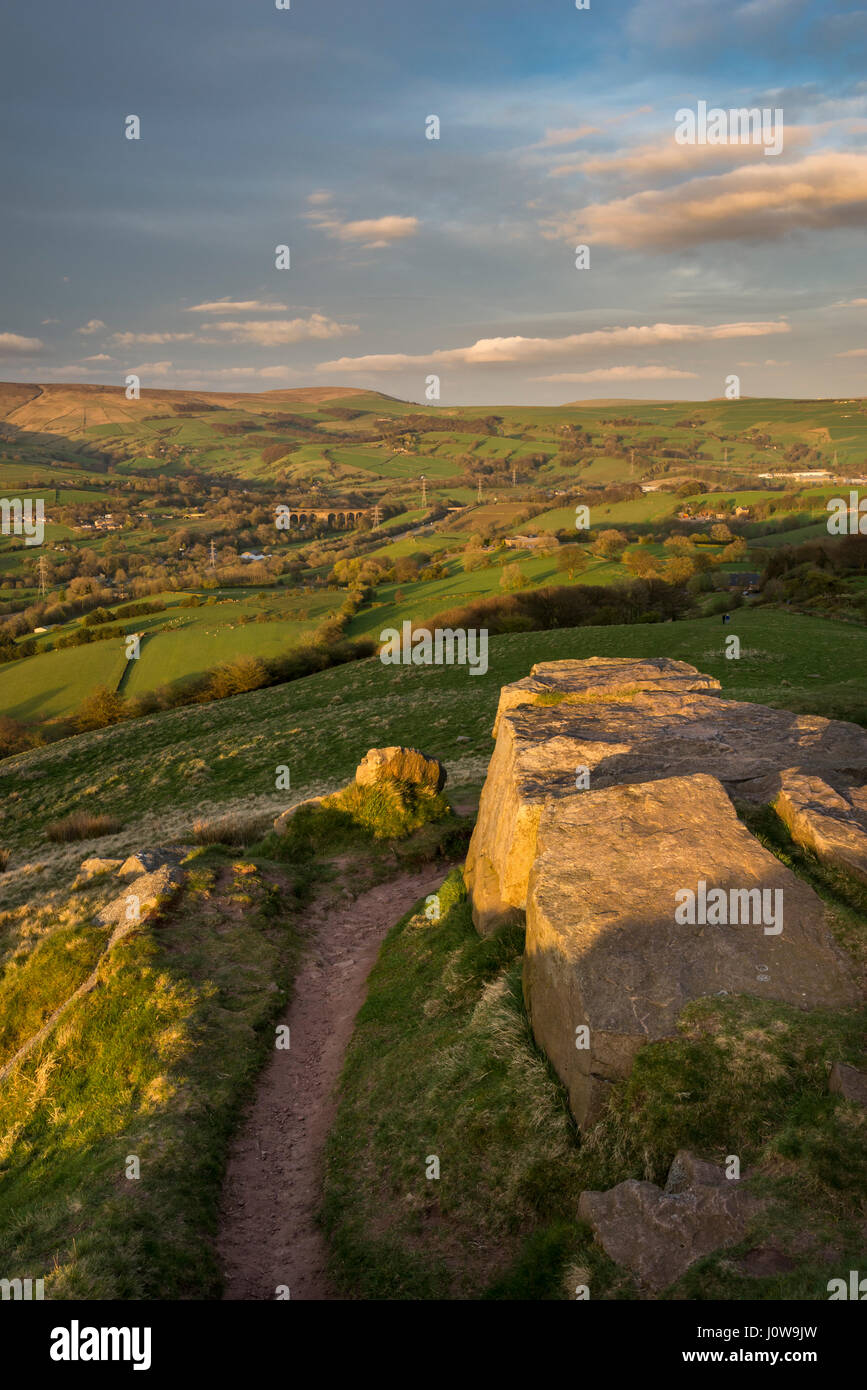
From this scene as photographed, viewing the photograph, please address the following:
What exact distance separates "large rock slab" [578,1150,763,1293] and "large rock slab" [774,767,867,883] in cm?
449

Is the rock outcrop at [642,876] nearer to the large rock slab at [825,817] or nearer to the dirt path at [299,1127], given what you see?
the large rock slab at [825,817]

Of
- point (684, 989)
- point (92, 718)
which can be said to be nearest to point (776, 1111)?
point (684, 989)

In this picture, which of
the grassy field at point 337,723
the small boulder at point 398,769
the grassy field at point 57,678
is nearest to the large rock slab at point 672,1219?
the small boulder at point 398,769

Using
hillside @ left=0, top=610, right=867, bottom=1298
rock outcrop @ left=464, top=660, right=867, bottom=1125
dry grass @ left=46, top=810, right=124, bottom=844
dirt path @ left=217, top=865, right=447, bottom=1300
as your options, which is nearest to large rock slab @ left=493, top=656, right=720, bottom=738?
rock outcrop @ left=464, top=660, right=867, bottom=1125

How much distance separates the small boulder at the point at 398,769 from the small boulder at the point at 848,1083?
1521cm

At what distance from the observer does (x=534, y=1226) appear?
8.05 m

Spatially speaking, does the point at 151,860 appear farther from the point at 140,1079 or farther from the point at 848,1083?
the point at 848,1083

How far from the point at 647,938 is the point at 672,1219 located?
114 inches

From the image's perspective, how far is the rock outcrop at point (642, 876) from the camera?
8492 mm

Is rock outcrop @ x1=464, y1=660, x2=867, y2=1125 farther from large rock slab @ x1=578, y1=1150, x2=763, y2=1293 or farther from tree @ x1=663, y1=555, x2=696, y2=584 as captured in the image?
tree @ x1=663, y1=555, x2=696, y2=584

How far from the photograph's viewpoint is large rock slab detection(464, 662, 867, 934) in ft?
41.2

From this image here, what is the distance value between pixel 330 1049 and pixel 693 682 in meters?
11.3

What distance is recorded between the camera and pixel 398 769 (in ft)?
72.8

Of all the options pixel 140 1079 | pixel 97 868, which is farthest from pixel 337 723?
pixel 140 1079
